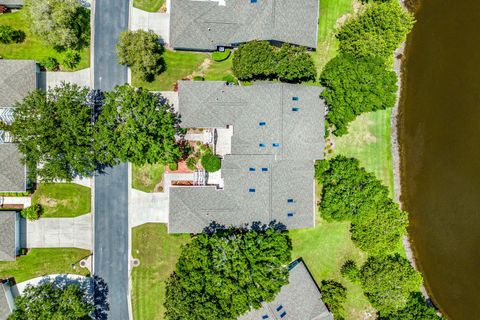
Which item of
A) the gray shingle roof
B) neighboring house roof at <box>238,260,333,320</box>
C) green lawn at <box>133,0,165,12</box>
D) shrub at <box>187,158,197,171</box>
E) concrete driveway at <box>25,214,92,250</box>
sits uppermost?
green lawn at <box>133,0,165,12</box>

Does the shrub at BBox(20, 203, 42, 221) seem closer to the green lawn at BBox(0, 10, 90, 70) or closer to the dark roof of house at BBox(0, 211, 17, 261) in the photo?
the dark roof of house at BBox(0, 211, 17, 261)

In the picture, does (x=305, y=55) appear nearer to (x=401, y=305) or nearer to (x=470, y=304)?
(x=401, y=305)

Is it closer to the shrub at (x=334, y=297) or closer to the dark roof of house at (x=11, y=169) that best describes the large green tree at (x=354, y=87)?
the shrub at (x=334, y=297)

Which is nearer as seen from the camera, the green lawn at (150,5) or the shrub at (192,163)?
the green lawn at (150,5)

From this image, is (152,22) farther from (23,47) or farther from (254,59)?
(23,47)

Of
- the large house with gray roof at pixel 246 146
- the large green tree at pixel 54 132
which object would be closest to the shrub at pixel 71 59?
the large green tree at pixel 54 132

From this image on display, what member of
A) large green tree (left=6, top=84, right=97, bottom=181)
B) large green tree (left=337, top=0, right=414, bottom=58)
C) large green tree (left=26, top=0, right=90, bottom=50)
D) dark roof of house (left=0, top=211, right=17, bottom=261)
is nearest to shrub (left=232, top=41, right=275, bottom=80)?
large green tree (left=337, top=0, right=414, bottom=58)

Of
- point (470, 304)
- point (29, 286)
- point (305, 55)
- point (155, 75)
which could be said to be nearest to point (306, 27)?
point (305, 55)
